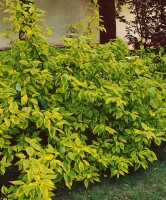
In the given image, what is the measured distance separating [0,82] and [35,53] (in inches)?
18.7

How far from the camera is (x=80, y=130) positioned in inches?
154

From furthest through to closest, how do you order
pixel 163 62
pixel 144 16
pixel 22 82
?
pixel 144 16 < pixel 163 62 < pixel 22 82

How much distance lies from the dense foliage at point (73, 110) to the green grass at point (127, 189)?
0.57 feet

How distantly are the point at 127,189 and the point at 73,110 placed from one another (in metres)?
1.01

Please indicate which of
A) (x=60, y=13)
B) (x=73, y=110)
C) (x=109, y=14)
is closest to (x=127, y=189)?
(x=73, y=110)

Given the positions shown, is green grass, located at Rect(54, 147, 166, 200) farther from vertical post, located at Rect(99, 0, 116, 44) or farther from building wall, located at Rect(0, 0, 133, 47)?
building wall, located at Rect(0, 0, 133, 47)

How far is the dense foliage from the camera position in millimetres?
3350

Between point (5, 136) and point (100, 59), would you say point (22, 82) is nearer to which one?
point (5, 136)

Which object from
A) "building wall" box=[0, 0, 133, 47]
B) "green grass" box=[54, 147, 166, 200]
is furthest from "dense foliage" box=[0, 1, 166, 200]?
"building wall" box=[0, 0, 133, 47]

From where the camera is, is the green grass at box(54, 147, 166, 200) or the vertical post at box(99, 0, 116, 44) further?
the vertical post at box(99, 0, 116, 44)

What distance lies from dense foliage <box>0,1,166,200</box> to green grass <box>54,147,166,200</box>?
17cm

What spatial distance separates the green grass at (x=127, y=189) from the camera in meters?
3.84

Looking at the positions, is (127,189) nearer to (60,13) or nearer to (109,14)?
(109,14)

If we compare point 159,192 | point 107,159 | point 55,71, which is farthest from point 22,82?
point 159,192
